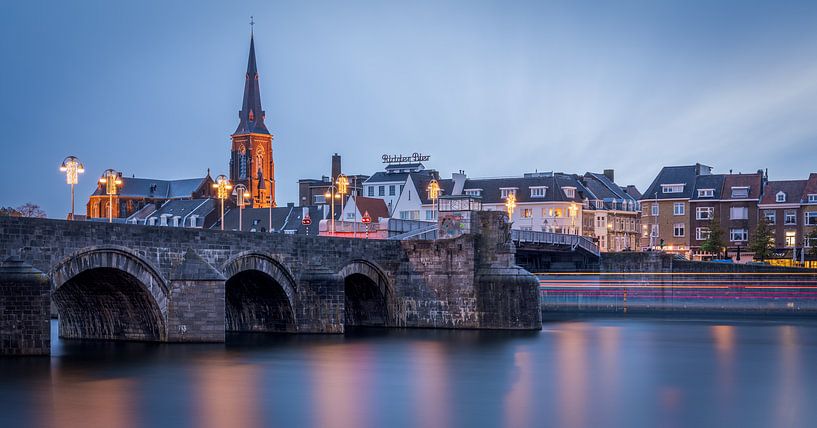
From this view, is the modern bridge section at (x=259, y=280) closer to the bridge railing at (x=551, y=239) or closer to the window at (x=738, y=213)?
the bridge railing at (x=551, y=239)

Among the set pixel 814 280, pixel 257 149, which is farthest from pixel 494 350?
pixel 257 149

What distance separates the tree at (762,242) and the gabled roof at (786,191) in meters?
5.91

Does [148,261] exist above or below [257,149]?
below

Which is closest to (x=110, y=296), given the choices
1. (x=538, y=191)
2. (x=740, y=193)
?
(x=740, y=193)

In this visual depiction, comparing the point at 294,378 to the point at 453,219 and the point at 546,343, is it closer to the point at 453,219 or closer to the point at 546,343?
the point at 546,343

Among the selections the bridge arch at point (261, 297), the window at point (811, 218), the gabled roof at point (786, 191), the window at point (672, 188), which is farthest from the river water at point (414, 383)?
the window at point (672, 188)

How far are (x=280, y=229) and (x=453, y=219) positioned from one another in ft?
177

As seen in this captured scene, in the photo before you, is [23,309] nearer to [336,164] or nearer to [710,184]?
[710,184]

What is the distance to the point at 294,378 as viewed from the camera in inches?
1425

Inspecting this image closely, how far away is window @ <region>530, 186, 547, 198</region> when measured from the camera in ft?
335

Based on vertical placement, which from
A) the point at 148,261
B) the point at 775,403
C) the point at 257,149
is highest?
the point at 257,149

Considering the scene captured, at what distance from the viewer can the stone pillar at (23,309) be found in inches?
1323

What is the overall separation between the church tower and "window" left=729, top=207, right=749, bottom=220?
7267 cm

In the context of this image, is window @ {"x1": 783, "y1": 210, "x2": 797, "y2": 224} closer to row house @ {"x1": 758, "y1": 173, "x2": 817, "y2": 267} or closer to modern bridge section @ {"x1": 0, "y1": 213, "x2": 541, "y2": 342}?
row house @ {"x1": 758, "y1": 173, "x2": 817, "y2": 267}
